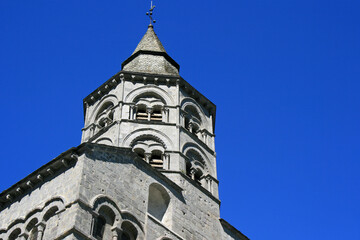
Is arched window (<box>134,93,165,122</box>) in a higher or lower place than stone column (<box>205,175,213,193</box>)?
higher

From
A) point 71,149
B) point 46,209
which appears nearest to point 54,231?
point 46,209

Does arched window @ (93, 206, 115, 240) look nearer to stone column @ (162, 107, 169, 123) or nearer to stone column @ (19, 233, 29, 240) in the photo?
stone column @ (19, 233, 29, 240)

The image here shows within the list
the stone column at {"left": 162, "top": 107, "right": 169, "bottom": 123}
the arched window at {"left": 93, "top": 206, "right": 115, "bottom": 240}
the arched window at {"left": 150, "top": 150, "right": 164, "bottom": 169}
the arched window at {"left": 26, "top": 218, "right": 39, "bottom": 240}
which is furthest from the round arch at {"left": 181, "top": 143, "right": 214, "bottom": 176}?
the arched window at {"left": 26, "top": 218, "right": 39, "bottom": 240}

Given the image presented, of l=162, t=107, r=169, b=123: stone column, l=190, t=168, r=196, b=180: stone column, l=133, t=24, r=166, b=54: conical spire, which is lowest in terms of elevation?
l=190, t=168, r=196, b=180: stone column

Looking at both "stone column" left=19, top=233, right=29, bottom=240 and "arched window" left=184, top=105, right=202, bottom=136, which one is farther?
"arched window" left=184, top=105, right=202, bottom=136

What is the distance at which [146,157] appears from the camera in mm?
27625

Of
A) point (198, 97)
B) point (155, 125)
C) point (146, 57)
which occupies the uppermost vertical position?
point (146, 57)

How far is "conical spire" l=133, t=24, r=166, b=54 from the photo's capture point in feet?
115

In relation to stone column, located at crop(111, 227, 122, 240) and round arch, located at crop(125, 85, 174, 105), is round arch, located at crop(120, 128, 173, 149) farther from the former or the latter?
stone column, located at crop(111, 227, 122, 240)

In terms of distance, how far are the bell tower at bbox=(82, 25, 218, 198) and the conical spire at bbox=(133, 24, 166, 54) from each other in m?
1.41

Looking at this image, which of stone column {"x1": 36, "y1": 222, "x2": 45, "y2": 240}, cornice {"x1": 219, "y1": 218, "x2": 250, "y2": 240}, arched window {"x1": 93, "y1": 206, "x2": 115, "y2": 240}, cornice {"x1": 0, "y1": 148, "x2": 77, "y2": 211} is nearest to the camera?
arched window {"x1": 93, "y1": 206, "x2": 115, "y2": 240}

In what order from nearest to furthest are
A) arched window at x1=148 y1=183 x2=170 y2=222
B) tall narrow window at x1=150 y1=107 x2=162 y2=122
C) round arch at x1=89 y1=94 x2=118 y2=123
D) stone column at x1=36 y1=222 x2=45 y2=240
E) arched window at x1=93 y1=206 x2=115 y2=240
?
1. arched window at x1=93 y1=206 x2=115 y2=240
2. stone column at x1=36 y1=222 x2=45 y2=240
3. arched window at x1=148 y1=183 x2=170 y2=222
4. tall narrow window at x1=150 y1=107 x2=162 y2=122
5. round arch at x1=89 y1=94 x2=118 y2=123

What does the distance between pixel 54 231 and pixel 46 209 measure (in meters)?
1.36

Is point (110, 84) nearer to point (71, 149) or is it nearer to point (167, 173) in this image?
point (167, 173)
